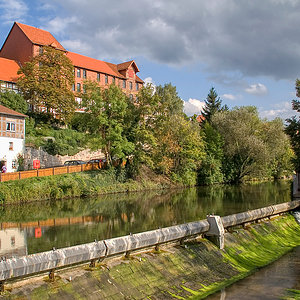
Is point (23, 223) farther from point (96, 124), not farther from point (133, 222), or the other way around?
point (96, 124)

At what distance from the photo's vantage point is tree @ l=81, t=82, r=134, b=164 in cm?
4050

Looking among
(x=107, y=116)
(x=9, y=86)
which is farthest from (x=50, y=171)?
(x=9, y=86)

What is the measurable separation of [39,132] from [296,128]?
110 feet

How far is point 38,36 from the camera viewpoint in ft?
188

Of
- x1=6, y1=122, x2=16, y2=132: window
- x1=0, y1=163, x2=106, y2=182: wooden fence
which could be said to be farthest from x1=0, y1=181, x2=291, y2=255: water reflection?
x1=6, y1=122, x2=16, y2=132: window

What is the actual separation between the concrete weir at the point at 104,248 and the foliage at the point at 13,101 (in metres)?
39.9

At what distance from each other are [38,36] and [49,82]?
1302 cm

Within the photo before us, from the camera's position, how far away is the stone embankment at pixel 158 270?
801cm

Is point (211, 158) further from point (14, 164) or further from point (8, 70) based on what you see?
point (8, 70)

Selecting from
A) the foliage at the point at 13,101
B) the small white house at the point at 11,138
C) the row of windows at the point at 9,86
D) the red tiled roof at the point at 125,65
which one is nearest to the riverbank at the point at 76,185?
the small white house at the point at 11,138

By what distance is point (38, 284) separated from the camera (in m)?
7.96

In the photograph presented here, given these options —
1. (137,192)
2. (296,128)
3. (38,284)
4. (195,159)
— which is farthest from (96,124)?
(38,284)

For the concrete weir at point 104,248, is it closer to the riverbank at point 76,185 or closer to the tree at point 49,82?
the riverbank at point 76,185

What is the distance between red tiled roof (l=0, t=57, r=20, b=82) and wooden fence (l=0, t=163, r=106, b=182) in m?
20.7
